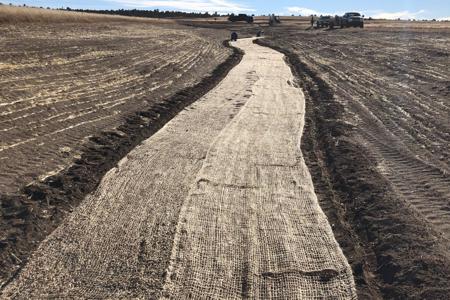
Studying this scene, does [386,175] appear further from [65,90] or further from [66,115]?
[65,90]

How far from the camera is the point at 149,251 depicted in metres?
6.21

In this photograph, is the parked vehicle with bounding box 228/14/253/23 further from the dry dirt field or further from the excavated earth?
the excavated earth

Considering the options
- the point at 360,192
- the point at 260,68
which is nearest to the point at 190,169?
the point at 360,192

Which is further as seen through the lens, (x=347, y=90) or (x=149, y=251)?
(x=347, y=90)

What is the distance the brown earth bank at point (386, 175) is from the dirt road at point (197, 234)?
35 cm

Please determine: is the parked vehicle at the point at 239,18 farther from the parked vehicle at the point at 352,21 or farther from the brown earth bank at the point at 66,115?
the brown earth bank at the point at 66,115

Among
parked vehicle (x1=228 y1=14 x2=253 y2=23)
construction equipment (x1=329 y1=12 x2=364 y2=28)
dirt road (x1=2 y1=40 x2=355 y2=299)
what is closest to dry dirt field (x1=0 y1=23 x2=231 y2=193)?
dirt road (x1=2 y1=40 x2=355 y2=299)

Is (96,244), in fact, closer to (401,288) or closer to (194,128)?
(401,288)

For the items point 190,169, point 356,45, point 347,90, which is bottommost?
point 356,45

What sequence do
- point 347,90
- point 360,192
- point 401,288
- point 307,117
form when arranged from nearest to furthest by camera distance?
point 401,288 < point 360,192 < point 307,117 < point 347,90

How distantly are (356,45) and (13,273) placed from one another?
33.5 metres

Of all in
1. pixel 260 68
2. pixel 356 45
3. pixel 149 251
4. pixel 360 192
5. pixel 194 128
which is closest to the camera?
pixel 149 251

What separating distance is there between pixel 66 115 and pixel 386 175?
22.6 ft

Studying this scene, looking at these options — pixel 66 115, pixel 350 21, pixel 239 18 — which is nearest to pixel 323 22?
pixel 350 21
